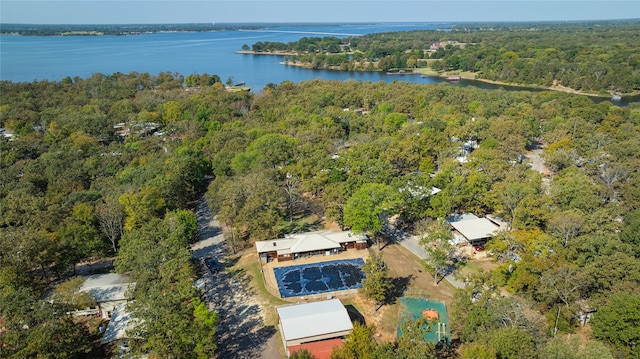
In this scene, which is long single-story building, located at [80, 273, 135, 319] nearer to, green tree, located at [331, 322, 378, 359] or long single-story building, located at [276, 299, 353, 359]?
long single-story building, located at [276, 299, 353, 359]

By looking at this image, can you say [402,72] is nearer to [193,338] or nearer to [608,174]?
[608,174]

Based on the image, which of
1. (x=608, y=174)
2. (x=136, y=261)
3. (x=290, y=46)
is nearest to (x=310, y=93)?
(x=608, y=174)

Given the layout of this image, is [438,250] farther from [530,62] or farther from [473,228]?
[530,62]

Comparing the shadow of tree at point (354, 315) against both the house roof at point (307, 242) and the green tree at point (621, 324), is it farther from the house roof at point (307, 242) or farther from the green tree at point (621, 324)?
the green tree at point (621, 324)

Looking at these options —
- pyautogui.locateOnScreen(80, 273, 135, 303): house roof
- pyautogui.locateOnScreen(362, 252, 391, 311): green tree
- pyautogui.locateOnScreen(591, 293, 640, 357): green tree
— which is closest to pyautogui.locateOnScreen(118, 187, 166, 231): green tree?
pyautogui.locateOnScreen(80, 273, 135, 303): house roof

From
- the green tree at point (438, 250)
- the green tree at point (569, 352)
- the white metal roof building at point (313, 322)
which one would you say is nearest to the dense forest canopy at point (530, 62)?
the green tree at point (438, 250)

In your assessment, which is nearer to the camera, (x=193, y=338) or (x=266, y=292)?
(x=193, y=338)
